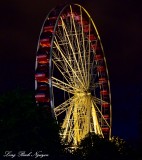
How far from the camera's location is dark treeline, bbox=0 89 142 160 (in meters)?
53.1

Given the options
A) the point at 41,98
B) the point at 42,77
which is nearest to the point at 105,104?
the point at 42,77

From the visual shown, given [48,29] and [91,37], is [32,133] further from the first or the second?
[91,37]

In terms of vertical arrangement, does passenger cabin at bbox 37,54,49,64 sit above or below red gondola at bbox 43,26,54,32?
below

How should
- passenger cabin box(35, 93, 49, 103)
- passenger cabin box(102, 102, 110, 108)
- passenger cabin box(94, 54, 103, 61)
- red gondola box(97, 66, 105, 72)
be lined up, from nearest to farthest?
passenger cabin box(35, 93, 49, 103), passenger cabin box(102, 102, 110, 108), passenger cabin box(94, 54, 103, 61), red gondola box(97, 66, 105, 72)

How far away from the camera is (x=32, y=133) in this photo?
2115 inches

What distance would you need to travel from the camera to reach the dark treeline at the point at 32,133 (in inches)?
2092

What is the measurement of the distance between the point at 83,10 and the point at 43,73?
12.9 meters

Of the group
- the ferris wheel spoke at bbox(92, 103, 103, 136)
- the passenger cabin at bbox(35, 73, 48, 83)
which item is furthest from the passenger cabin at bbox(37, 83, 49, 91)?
the ferris wheel spoke at bbox(92, 103, 103, 136)

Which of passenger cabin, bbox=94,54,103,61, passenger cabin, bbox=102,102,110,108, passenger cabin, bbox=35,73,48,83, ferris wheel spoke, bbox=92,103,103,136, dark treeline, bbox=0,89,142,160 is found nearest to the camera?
dark treeline, bbox=0,89,142,160

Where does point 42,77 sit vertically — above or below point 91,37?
below

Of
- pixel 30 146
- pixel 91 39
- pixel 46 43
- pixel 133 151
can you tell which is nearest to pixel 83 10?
pixel 91 39

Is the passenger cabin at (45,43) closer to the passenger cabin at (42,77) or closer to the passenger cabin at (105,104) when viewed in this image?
the passenger cabin at (42,77)

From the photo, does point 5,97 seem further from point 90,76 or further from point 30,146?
point 90,76

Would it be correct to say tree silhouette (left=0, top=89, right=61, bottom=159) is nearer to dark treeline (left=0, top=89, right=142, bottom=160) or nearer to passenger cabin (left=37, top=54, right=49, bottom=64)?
dark treeline (left=0, top=89, right=142, bottom=160)
